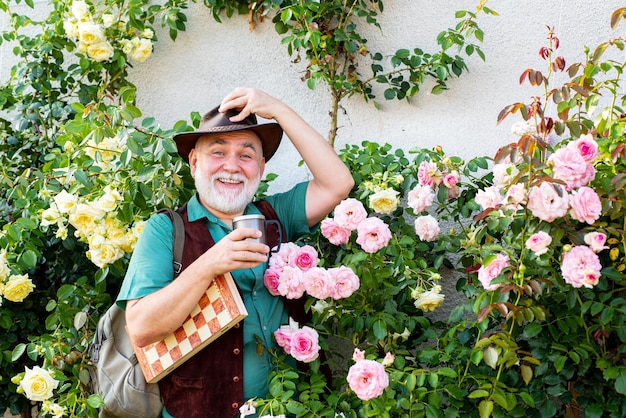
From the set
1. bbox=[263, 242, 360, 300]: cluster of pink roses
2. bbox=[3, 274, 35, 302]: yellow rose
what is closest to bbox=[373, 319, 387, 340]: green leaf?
bbox=[263, 242, 360, 300]: cluster of pink roses

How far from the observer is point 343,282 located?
270 cm

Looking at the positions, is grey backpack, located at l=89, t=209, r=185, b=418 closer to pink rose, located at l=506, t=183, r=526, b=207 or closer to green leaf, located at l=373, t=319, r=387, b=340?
green leaf, located at l=373, t=319, r=387, b=340

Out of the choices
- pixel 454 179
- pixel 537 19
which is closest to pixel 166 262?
pixel 454 179

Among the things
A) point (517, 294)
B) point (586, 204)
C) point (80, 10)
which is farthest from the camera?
point (80, 10)

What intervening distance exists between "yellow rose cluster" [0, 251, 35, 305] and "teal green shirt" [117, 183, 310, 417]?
2.01 feet

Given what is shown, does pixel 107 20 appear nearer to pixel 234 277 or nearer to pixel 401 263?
pixel 234 277

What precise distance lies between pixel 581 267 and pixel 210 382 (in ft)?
4.04

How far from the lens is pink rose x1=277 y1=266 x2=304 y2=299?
2.70 m

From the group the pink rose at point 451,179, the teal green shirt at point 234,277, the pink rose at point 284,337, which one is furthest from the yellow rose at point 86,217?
the pink rose at point 451,179

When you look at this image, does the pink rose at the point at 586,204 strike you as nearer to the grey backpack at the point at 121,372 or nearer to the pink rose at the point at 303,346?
the pink rose at the point at 303,346

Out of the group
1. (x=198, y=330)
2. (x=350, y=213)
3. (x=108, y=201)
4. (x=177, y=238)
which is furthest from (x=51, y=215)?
(x=350, y=213)

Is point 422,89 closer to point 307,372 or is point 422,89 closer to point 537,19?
point 537,19

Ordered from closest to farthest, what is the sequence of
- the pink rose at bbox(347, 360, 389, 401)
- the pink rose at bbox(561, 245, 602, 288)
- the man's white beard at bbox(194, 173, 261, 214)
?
the pink rose at bbox(561, 245, 602, 288), the pink rose at bbox(347, 360, 389, 401), the man's white beard at bbox(194, 173, 261, 214)

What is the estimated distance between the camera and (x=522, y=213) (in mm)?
2607
